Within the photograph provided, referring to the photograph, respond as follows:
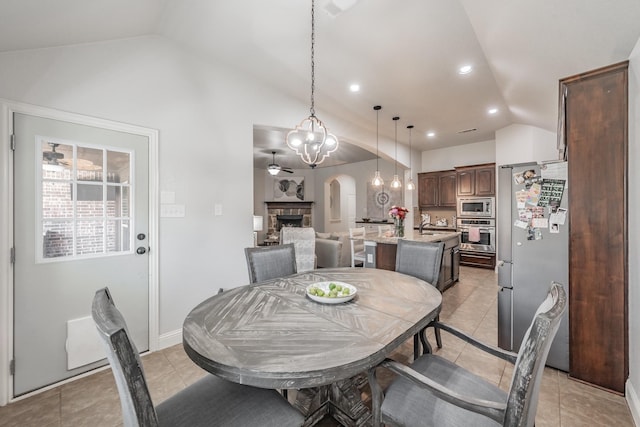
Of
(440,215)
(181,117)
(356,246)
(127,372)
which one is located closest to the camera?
(127,372)

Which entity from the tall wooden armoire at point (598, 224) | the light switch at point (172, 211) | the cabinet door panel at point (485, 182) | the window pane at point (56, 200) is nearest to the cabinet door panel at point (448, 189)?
the cabinet door panel at point (485, 182)

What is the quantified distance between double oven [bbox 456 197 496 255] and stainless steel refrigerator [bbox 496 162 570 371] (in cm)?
372

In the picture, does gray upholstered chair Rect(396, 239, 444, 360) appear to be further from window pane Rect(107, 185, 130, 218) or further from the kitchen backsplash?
the kitchen backsplash

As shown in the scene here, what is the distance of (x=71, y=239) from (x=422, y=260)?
288cm

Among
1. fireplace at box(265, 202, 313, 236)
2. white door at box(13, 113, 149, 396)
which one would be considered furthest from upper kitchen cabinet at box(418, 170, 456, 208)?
white door at box(13, 113, 149, 396)

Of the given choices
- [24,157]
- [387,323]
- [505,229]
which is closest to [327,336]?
[387,323]

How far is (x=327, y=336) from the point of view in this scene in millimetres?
1189

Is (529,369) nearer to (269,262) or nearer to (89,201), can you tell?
(269,262)

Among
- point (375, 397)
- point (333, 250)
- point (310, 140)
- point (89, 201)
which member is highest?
point (310, 140)

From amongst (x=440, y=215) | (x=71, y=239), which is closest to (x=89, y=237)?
(x=71, y=239)

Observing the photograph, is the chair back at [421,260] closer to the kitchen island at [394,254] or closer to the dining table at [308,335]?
the dining table at [308,335]

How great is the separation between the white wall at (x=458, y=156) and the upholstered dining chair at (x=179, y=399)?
6.82 m

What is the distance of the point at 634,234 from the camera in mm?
1709

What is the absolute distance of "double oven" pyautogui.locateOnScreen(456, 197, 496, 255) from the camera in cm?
568
